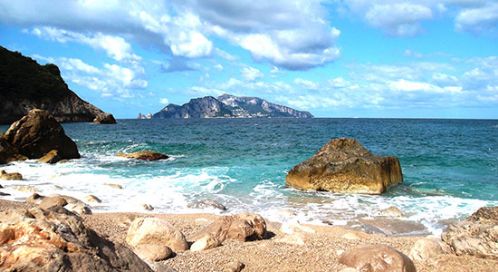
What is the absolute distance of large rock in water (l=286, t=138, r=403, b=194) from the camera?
18.0 meters

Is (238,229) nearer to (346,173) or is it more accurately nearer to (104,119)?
(346,173)

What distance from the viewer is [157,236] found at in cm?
843

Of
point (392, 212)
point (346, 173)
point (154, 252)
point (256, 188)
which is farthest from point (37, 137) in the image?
point (154, 252)

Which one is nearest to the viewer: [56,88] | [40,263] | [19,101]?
[40,263]

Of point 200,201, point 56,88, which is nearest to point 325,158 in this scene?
point 200,201

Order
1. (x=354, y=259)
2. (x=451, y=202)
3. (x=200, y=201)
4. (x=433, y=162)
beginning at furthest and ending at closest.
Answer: (x=433, y=162) → (x=451, y=202) → (x=200, y=201) → (x=354, y=259)

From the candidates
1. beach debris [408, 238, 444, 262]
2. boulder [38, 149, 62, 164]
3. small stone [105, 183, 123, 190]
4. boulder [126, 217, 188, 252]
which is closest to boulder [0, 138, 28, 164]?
boulder [38, 149, 62, 164]

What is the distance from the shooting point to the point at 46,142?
2997 cm

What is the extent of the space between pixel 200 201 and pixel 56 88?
103575 mm

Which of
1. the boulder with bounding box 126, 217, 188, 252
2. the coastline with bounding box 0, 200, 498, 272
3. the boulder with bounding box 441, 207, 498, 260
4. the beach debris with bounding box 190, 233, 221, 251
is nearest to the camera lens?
the coastline with bounding box 0, 200, 498, 272

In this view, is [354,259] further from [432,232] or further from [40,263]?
[432,232]

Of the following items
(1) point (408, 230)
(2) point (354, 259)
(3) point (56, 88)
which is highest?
(3) point (56, 88)

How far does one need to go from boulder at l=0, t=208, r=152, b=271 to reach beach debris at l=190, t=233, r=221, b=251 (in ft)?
14.7

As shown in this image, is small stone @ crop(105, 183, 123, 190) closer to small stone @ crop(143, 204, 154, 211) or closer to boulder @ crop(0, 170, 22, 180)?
small stone @ crop(143, 204, 154, 211)
